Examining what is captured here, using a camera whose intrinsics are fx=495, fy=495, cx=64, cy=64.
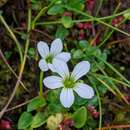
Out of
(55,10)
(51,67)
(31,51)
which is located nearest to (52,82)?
(51,67)

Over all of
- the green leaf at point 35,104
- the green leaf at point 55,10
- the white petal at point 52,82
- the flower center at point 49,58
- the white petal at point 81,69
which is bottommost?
the green leaf at point 35,104

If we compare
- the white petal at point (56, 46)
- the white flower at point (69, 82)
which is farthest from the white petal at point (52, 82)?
the white petal at point (56, 46)

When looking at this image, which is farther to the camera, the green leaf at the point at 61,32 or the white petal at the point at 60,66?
the green leaf at the point at 61,32

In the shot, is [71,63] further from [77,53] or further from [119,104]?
[119,104]

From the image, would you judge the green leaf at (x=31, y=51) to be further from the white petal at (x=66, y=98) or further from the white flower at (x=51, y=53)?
the white petal at (x=66, y=98)

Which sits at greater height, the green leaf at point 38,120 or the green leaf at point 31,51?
the green leaf at point 31,51

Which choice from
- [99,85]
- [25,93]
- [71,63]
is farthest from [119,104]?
[25,93]

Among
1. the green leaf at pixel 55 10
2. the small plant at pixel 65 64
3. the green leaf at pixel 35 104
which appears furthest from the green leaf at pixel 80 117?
the green leaf at pixel 55 10
